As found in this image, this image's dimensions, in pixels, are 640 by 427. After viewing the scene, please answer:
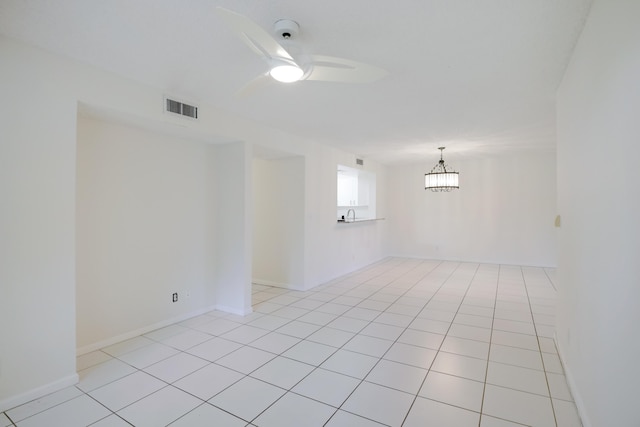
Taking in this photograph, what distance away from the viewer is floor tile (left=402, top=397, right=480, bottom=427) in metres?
1.89

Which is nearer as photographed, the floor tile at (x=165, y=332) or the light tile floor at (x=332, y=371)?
the light tile floor at (x=332, y=371)

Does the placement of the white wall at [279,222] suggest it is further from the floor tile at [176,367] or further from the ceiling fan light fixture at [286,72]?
the ceiling fan light fixture at [286,72]

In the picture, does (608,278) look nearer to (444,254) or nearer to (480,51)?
(480,51)

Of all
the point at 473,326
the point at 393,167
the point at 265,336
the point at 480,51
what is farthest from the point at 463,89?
the point at 393,167

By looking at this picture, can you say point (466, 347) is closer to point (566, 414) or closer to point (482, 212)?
point (566, 414)

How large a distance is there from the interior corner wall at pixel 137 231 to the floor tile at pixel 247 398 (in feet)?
5.26

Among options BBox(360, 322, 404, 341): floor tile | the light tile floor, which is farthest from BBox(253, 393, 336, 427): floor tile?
BBox(360, 322, 404, 341): floor tile

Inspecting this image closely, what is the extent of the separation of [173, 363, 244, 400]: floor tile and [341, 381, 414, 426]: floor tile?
3.03ft

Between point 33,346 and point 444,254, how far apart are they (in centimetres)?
745

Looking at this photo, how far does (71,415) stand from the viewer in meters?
1.97

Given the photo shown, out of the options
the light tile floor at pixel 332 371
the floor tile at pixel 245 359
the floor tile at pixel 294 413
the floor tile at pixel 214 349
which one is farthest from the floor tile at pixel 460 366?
the floor tile at pixel 214 349

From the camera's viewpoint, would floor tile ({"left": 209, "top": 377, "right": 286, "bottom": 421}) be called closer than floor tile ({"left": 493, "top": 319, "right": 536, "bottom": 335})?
Yes

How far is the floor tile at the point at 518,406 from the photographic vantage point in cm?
192

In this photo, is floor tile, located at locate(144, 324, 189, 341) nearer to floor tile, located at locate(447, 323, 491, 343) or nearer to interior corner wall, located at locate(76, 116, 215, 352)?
interior corner wall, located at locate(76, 116, 215, 352)
